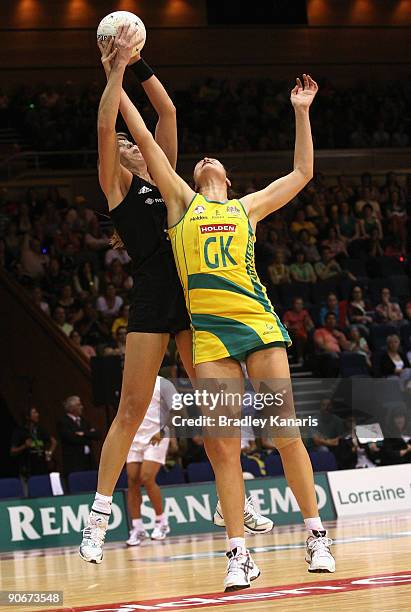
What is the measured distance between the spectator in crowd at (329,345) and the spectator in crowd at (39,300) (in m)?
4.32

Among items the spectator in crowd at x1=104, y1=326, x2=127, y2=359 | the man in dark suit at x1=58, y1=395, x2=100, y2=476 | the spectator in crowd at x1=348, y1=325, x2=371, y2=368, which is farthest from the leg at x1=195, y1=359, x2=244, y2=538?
the spectator in crowd at x1=348, y1=325, x2=371, y2=368

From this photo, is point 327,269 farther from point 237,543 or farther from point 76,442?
point 237,543

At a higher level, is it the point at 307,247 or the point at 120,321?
the point at 307,247

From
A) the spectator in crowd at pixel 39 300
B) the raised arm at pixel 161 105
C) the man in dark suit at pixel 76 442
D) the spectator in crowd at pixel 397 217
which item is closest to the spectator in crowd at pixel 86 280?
the spectator in crowd at pixel 39 300

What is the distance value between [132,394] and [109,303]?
38.3ft

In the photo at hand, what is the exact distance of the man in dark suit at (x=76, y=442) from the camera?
14.8 meters

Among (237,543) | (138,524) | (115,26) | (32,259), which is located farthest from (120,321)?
(237,543)

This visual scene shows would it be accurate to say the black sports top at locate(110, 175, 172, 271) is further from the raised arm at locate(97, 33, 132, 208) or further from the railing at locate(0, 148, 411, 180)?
the railing at locate(0, 148, 411, 180)

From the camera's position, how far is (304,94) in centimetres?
664

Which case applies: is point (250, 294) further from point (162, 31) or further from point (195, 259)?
point (162, 31)

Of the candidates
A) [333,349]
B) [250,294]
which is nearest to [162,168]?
[250,294]

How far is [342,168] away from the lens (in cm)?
2448

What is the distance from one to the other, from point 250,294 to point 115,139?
1186mm

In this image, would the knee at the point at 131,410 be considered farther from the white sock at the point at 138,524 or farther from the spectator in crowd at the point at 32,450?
the spectator in crowd at the point at 32,450
